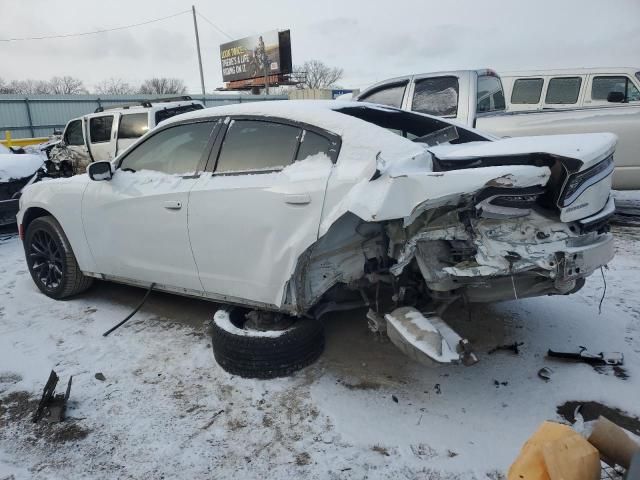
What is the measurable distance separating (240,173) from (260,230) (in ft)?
1.47

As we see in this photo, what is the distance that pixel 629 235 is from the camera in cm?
576

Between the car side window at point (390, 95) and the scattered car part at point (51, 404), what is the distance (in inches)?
203

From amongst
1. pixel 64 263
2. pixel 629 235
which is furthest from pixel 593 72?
pixel 64 263

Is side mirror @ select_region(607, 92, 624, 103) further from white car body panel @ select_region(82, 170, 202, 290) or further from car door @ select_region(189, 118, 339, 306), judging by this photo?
white car body panel @ select_region(82, 170, 202, 290)

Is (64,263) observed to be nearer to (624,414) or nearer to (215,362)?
(215,362)

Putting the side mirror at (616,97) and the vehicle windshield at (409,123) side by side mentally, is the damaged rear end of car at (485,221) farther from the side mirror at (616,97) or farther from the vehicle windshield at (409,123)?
the side mirror at (616,97)

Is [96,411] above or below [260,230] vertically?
below

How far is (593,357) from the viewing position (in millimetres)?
3008

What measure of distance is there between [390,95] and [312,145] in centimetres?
426

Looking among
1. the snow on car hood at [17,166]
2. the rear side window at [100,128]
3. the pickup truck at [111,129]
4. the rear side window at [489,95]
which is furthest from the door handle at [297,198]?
the rear side window at [100,128]

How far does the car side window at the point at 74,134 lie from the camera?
1136cm

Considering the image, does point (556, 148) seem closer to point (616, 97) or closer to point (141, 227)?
point (141, 227)

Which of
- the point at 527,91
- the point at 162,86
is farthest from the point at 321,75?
the point at 527,91

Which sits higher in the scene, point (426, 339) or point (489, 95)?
point (489, 95)
